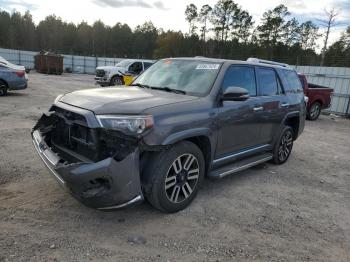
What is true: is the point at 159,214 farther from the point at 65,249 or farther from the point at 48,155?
the point at 48,155

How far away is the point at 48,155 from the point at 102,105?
2.86 feet

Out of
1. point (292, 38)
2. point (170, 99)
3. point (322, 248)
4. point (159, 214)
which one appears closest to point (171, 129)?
point (170, 99)

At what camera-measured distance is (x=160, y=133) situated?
11.3ft

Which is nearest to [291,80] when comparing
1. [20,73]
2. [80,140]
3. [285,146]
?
[285,146]

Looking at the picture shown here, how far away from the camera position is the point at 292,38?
2042 inches

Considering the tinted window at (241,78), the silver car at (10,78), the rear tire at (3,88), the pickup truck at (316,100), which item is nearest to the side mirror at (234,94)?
the tinted window at (241,78)

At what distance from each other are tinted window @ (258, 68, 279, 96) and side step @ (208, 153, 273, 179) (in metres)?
→ 1.06

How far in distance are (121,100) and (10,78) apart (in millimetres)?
10478

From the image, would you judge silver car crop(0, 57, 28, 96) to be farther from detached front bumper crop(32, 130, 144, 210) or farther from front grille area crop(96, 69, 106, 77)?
detached front bumper crop(32, 130, 144, 210)

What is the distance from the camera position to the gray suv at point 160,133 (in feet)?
10.7

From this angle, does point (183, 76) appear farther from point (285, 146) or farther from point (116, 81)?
point (116, 81)

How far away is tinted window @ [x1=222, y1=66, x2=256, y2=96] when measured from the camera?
457 cm

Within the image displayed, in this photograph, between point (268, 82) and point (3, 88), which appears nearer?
point (268, 82)

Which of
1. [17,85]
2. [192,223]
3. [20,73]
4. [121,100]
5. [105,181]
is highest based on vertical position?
[121,100]
